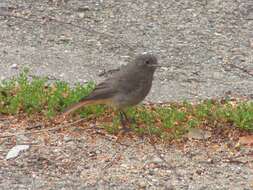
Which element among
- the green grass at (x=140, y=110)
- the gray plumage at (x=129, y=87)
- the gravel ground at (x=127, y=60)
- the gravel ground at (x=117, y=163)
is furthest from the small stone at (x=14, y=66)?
the gray plumage at (x=129, y=87)

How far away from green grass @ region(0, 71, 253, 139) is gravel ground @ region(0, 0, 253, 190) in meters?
0.25

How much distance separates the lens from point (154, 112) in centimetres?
749

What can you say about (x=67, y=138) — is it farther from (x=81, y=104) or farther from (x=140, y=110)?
(x=140, y=110)

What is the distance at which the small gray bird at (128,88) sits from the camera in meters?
7.10

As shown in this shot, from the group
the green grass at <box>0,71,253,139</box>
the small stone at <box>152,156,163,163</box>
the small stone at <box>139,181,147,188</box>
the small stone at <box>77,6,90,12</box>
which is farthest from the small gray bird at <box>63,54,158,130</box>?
the small stone at <box>77,6,90,12</box>

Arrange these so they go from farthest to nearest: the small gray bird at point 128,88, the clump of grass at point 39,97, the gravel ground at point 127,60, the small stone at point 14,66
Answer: the small stone at point 14,66 < the clump of grass at point 39,97 < the small gray bird at point 128,88 < the gravel ground at point 127,60

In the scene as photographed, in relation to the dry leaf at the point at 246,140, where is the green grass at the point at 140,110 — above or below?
above

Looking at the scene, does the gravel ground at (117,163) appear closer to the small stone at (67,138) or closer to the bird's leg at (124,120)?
the small stone at (67,138)

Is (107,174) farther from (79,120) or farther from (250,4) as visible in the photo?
(250,4)

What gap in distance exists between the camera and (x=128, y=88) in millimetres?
7145

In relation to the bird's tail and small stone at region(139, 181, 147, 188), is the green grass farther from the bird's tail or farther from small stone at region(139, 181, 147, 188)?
small stone at region(139, 181, 147, 188)

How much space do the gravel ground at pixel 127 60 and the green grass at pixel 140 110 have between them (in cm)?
25

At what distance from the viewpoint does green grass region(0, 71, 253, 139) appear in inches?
280

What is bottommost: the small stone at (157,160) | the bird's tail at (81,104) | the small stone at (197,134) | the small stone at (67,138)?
the small stone at (67,138)
